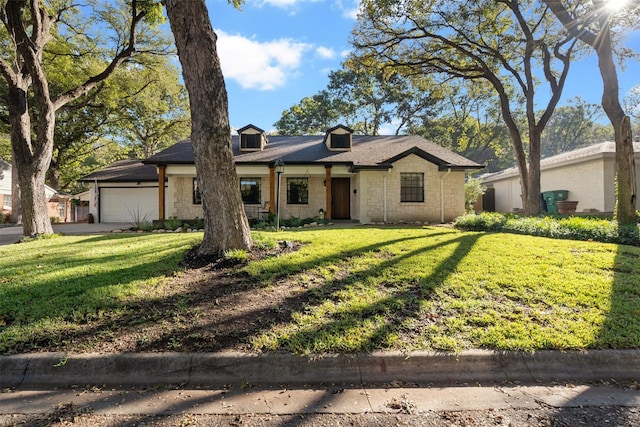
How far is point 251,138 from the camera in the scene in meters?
15.3

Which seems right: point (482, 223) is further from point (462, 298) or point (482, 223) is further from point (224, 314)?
point (224, 314)

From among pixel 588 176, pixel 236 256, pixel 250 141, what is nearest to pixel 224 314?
pixel 236 256

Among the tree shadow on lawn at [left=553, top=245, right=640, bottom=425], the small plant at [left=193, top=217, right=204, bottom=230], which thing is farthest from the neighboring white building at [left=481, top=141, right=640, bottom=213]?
the small plant at [left=193, top=217, right=204, bottom=230]

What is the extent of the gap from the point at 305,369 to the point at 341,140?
13685mm

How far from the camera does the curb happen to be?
269cm

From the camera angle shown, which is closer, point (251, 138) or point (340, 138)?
point (251, 138)

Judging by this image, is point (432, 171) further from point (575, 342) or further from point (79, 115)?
point (79, 115)

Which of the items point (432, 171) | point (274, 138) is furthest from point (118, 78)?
point (432, 171)

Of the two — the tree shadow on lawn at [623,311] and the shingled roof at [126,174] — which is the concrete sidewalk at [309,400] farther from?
the shingled roof at [126,174]

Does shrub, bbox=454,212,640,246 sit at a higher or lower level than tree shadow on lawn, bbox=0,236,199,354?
higher

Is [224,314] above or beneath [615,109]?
beneath

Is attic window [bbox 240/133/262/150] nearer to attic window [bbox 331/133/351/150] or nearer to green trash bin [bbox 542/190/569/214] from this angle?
attic window [bbox 331/133/351/150]

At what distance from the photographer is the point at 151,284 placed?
4.25m

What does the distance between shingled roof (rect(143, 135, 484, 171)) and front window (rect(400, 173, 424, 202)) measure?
3.09 ft
